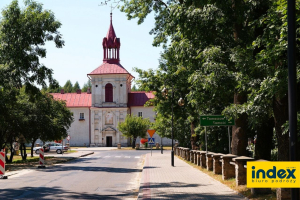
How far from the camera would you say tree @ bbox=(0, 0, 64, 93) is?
26.5 meters

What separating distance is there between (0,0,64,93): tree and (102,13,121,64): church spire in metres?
65.3

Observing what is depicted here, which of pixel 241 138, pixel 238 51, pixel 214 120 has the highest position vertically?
pixel 238 51

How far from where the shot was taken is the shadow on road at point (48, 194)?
13.0 m

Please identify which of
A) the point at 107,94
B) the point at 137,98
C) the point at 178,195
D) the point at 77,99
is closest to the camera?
the point at 178,195

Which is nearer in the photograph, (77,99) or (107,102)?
(107,102)

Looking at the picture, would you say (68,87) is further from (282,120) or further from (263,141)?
(282,120)

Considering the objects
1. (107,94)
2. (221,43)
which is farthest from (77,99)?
(221,43)

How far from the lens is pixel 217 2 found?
14125 millimetres

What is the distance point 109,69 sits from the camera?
A: 308ft

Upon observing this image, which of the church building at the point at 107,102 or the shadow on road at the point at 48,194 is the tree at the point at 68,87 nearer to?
the church building at the point at 107,102
